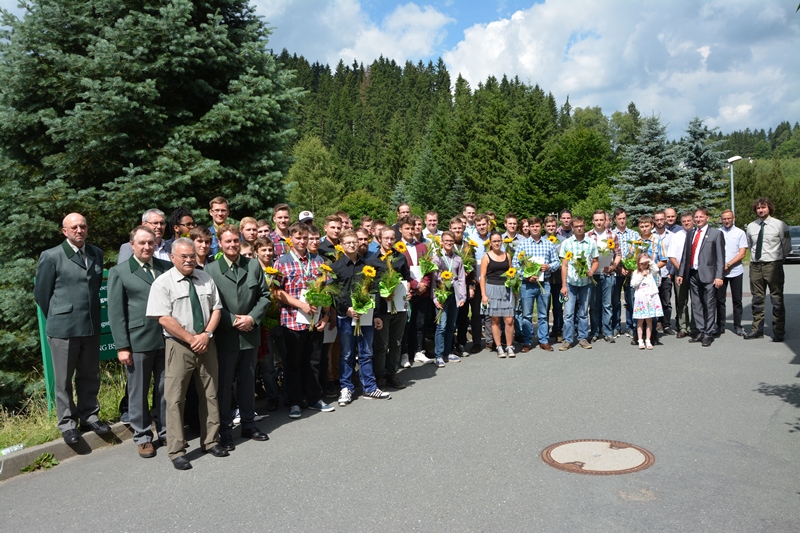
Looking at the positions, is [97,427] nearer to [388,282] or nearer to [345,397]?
[345,397]

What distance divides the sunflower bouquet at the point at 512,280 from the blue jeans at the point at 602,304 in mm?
1692

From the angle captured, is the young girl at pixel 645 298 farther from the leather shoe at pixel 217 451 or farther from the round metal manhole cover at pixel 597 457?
the leather shoe at pixel 217 451

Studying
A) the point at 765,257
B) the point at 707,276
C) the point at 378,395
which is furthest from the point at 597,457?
the point at 765,257

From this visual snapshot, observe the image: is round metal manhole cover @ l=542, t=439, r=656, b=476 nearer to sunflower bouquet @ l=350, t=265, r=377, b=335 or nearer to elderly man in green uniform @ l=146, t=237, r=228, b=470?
sunflower bouquet @ l=350, t=265, r=377, b=335

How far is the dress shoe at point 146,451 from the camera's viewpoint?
6.28 metres

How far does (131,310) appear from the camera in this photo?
6387 mm

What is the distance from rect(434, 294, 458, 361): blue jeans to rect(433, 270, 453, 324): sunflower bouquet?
116mm

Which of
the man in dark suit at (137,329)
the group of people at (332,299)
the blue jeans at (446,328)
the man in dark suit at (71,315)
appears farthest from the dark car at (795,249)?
the man in dark suit at (71,315)

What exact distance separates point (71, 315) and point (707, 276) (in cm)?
999

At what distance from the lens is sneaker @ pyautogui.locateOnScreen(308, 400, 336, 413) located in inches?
305

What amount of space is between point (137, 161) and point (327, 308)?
538 centimetres

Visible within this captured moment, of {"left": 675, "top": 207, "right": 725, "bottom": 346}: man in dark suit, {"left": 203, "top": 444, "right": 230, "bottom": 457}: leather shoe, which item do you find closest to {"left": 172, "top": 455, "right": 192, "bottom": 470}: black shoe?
{"left": 203, "top": 444, "right": 230, "bottom": 457}: leather shoe

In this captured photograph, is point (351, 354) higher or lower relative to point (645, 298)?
lower

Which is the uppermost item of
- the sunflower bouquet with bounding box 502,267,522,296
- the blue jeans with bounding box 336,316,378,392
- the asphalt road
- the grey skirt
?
the sunflower bouquet with bounding box 502,267,522,296
